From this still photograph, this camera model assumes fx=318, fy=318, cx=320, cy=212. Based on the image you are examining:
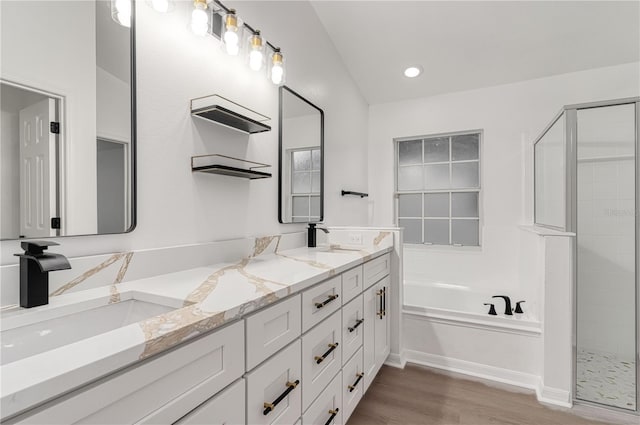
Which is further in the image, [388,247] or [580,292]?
[388,247]

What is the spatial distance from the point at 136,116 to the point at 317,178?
60.3 inches

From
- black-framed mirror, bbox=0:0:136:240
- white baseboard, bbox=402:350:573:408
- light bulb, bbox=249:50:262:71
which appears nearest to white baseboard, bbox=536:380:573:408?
white baseboard, bbox=402:350:573:408

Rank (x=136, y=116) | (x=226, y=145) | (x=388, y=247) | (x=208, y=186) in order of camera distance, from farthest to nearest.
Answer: (x=388, y=247), (x=226, y=145), (x=208, y=186), (x=136, y=116)

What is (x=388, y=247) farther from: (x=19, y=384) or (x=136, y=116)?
(x=19, y=384)

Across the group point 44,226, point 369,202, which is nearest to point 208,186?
point 44,226

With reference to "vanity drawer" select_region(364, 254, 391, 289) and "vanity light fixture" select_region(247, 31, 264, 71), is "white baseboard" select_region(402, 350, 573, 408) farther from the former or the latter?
"vanity light fixture" select_region(247, 31, 264, 71)

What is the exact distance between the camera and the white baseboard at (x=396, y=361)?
2.38 meters

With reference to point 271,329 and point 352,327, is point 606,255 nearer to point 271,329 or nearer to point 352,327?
point 352,327

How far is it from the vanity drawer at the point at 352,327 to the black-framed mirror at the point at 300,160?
792mm

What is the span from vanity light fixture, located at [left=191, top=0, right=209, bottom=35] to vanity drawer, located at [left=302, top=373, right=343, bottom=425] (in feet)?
5.42

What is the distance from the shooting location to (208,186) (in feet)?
5.21

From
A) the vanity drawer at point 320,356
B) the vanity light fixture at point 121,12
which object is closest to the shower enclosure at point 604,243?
the vanity drawer at point 320,356

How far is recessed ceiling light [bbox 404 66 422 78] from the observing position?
3.16 meters

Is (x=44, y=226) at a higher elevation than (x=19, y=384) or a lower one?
higher
